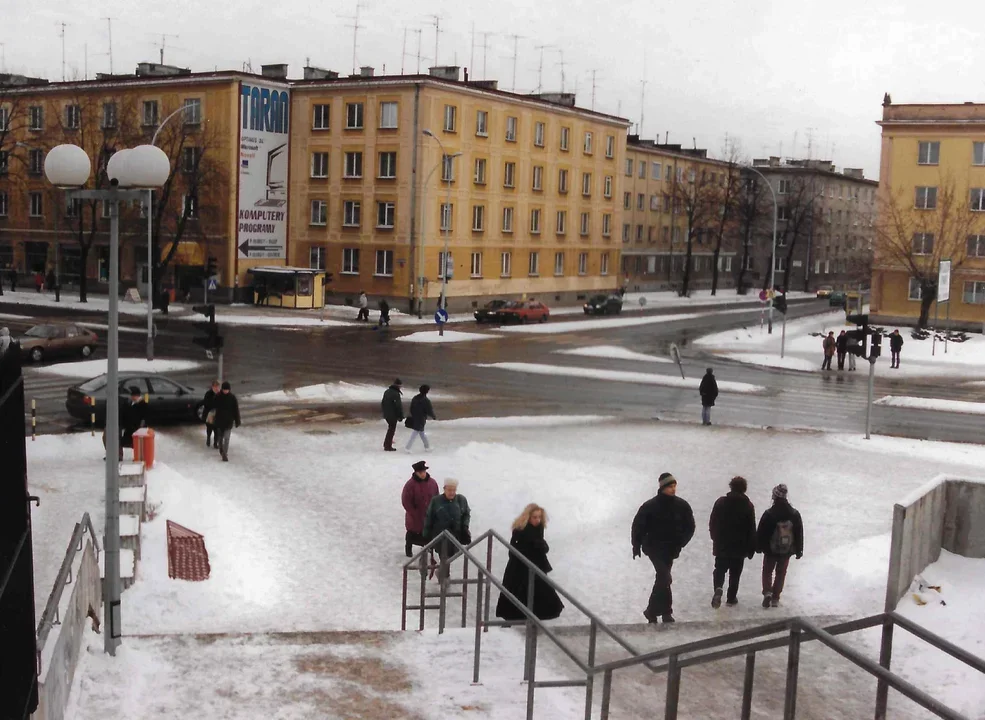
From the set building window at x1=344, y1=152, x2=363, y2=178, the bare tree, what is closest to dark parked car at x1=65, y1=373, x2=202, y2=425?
building window at x1=344, y1=152, x2=363, y2=178

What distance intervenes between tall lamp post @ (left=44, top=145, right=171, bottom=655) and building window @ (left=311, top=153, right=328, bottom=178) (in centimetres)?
5300

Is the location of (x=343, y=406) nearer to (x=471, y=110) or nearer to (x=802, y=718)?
(x=802, y=718)

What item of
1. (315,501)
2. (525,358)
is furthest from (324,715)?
(525,358)

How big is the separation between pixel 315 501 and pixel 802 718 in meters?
10.7

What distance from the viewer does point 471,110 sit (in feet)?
208

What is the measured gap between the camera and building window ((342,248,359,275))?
63031mm

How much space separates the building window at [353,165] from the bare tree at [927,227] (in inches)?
1097

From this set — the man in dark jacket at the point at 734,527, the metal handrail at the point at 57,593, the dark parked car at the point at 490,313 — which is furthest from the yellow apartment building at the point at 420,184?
the metal handrail at the point at 57,593

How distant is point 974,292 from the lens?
2341 inches

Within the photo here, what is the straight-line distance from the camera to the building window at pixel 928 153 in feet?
199

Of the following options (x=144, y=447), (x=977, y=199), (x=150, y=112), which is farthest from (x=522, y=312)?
(x=144, y=447)

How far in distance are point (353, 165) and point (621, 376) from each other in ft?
97.7

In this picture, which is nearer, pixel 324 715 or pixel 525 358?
pixel 324 715

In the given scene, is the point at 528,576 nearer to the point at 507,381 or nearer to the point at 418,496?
the point at 418,496
